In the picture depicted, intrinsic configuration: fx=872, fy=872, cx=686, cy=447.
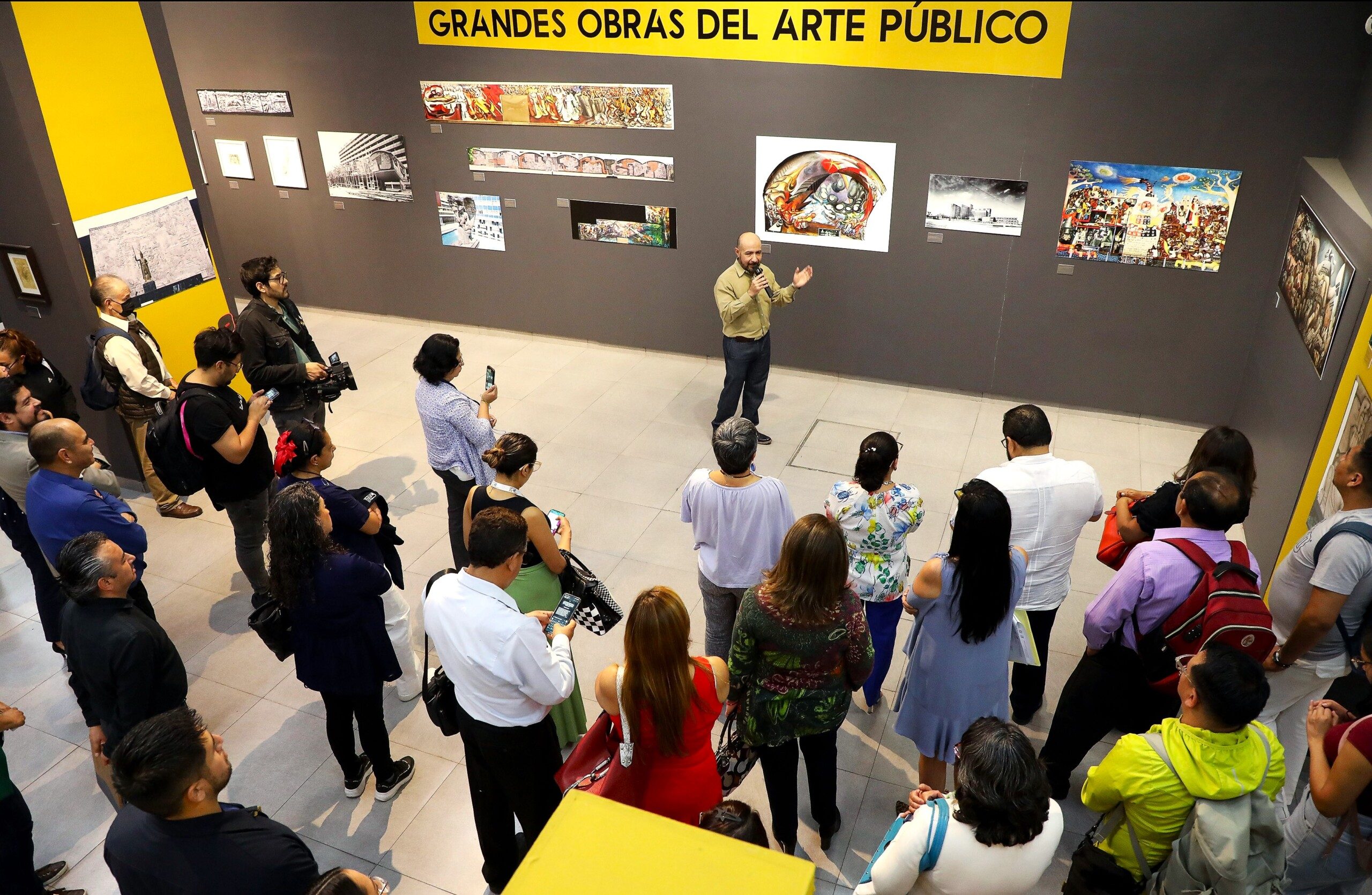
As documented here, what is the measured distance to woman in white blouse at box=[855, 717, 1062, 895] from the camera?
6.93 ft

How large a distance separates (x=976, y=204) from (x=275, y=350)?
5.35 meters

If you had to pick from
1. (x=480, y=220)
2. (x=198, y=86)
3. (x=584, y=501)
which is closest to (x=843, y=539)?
(x=584, y=501)

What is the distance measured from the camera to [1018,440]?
3.69 m

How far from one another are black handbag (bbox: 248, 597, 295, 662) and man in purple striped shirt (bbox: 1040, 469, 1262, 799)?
10.2 feet

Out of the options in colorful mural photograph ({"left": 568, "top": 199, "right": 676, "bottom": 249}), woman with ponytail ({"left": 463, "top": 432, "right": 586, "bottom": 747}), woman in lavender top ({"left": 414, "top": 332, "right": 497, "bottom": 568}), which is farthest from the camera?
colorful mural photograph ({"left": 568, "top": 199, "right": 676, "bottom": 249})

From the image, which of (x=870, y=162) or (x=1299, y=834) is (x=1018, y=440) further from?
(x=870, y=162)

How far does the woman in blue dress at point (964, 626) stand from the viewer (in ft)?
9.64

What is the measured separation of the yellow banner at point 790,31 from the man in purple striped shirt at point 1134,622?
450 centimetres

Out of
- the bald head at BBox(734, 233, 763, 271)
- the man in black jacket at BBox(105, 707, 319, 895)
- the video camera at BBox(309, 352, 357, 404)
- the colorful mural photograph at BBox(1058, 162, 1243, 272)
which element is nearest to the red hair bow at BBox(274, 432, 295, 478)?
the man in black jacket at BBox(105, 707, 319, 895)

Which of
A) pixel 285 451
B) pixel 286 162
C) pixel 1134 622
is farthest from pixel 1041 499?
pixel 286 162

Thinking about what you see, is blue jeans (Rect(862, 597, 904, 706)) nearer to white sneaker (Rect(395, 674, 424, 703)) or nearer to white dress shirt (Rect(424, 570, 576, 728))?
white dress shirt (Rect(424, 570, 576, 728))

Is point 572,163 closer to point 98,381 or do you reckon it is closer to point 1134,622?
point 98,381

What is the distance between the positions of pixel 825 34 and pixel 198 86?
692 cm

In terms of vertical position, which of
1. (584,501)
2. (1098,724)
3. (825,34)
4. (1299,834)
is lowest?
(584,501)
